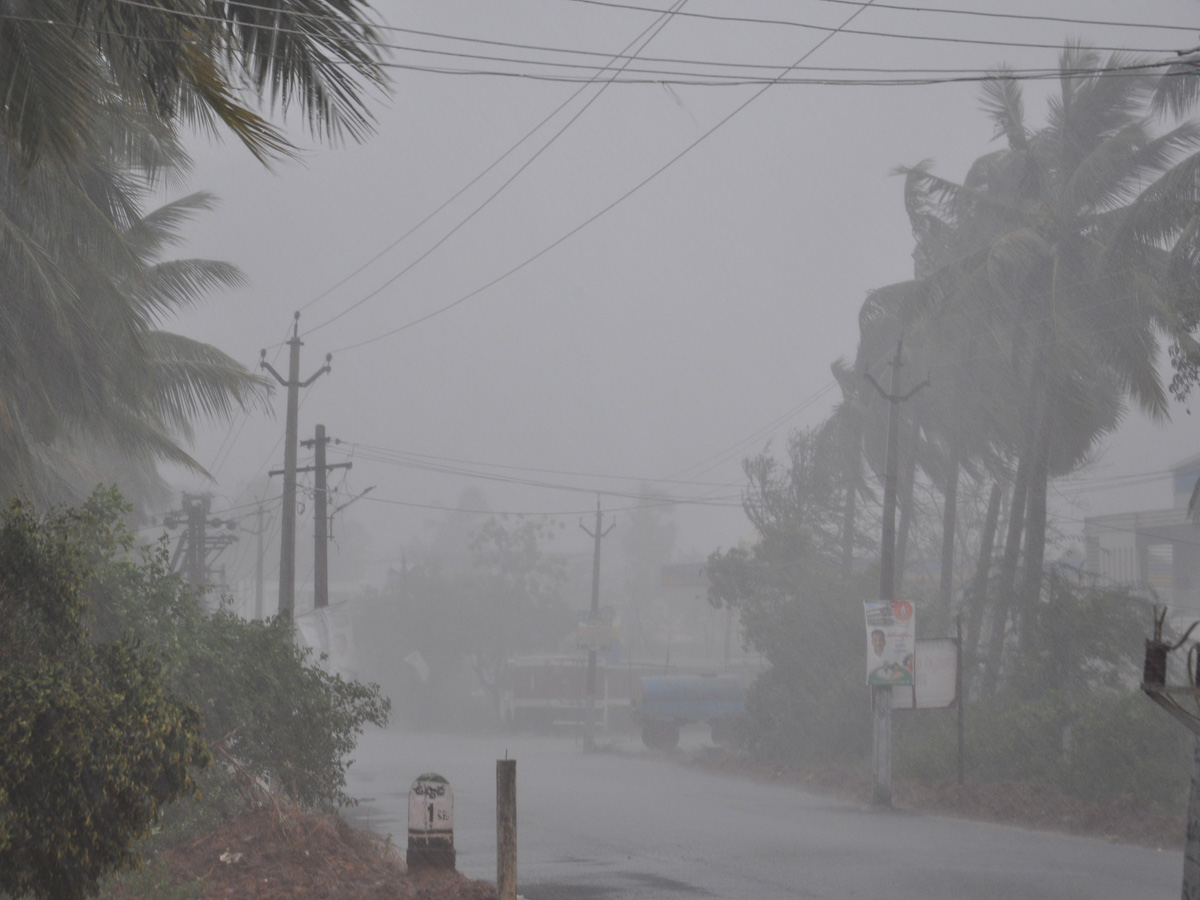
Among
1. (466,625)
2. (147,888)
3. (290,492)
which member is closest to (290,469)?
(290,492)

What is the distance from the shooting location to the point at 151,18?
766 cm

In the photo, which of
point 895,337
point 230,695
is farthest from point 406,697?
point 230,695

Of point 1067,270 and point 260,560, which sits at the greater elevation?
point 1067,270

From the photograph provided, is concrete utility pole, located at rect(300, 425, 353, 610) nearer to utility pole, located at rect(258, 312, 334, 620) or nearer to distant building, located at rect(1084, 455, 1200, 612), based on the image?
utility pole, located at rect(258, 312, 334, 620)

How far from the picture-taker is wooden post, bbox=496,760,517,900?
27.8ft

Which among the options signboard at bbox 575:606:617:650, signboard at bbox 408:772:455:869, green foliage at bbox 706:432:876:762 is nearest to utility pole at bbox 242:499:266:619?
signboard at bbox 575:606:617:650

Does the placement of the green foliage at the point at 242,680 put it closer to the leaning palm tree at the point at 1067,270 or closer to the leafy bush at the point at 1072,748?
the leafy bush at the point at 1072,748

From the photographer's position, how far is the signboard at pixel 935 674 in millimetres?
22859

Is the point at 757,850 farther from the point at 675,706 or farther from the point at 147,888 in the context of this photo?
the point at 675,706

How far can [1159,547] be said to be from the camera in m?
53.9

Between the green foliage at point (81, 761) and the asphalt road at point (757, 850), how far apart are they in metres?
5.46

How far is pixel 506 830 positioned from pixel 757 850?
6.67 metres

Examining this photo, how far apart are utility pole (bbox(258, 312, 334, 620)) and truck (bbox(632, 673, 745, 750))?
804 inches

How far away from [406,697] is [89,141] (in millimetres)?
60747
